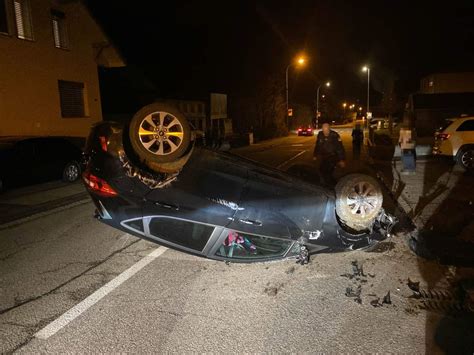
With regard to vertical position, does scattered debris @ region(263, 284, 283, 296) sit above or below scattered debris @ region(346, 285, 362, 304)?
above

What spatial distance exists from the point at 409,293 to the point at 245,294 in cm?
164

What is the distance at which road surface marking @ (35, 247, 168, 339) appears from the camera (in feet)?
11.2

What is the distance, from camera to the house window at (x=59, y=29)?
1655cm

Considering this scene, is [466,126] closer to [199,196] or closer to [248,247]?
[248,247]

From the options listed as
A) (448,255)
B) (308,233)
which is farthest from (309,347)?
(448,255)

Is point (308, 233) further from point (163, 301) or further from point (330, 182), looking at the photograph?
point (330, 182)

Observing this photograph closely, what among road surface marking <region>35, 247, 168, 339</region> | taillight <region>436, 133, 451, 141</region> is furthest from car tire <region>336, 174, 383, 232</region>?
taillight <region>436, 133, 451, 141</region>

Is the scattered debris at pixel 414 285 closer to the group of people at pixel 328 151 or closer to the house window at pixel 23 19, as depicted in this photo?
the group of people at pixel 328 151

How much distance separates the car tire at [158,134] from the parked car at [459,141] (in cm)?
1123

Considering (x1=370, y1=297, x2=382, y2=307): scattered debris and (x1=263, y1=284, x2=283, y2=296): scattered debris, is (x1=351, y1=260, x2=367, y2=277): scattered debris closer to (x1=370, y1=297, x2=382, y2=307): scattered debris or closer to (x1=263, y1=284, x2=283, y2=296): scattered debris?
(x1=370, y1=297, x2=382, y2=307): scattered debris

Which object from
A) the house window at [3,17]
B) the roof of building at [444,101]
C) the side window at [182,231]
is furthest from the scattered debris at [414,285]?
the roof of building at [444,101]

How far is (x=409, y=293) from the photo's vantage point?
13.0 feet

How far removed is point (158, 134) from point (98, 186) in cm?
85

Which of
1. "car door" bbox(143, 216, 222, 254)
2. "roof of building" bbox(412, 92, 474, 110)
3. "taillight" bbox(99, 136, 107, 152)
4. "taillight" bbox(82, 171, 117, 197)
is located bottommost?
"car door" bbox(143, 216, 222, 254)
